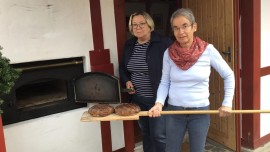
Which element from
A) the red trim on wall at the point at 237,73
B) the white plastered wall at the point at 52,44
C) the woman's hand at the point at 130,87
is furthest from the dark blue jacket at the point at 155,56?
the red trim on wall at the point at 237,73

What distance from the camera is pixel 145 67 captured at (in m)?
2.53

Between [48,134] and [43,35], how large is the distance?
87cm

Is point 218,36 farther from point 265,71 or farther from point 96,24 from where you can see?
point 96,24

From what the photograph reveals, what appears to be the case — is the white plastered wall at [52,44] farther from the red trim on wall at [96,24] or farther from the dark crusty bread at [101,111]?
the dark crusty bread at [101,111]

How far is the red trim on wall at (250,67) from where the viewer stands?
304cm

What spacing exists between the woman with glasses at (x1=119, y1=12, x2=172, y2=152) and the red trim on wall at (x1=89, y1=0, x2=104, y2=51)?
0.86ft

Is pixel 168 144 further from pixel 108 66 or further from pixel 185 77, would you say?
pixel 108 66

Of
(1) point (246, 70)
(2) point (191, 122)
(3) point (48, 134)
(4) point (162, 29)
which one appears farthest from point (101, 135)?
(4) point (162, 29)

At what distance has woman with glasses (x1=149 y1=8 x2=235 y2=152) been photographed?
1.92m

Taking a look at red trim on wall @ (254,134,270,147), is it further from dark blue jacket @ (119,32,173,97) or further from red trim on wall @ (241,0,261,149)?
dark blue jacket @ (119,32,173,97)

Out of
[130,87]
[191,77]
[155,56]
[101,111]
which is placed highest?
[155,56]

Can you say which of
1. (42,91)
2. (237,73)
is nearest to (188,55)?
(237,73)

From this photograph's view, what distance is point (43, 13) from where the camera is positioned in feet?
8.03

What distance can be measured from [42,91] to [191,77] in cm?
168
